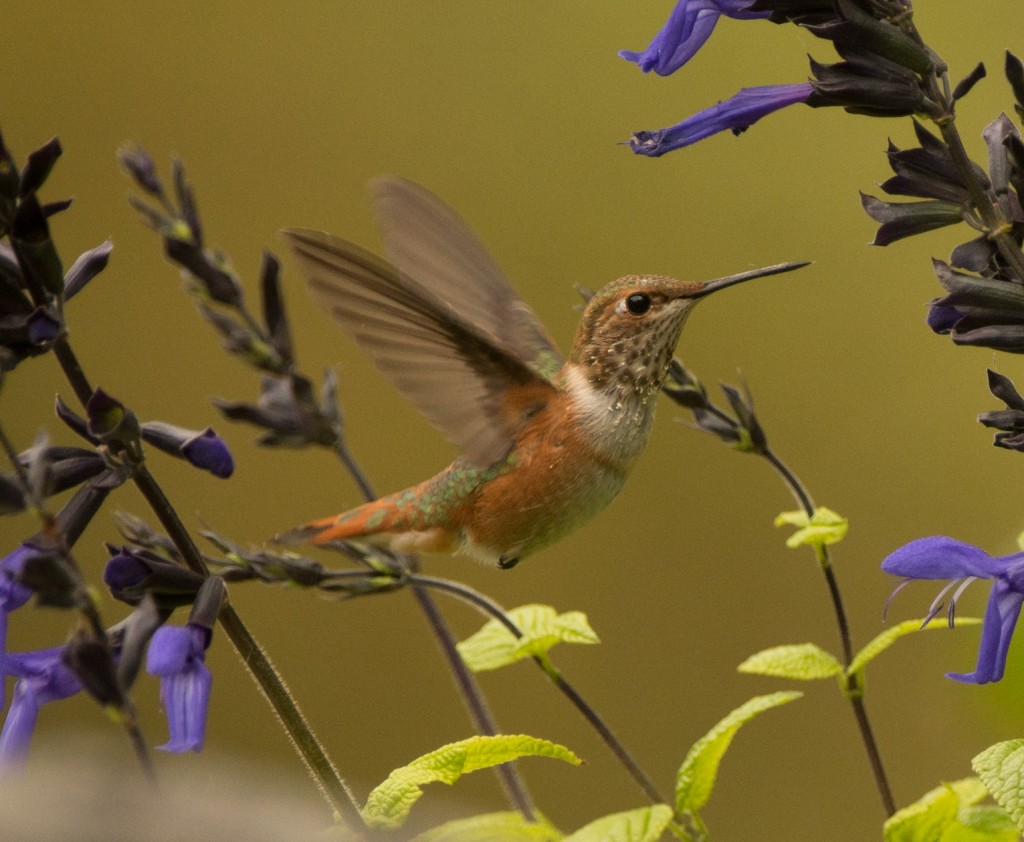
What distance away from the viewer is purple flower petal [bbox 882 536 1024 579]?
596 millimetres

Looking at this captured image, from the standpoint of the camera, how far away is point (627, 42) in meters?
2.14

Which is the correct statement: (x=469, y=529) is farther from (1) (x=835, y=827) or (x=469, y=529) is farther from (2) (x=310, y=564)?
(1) (x=835, y=827)

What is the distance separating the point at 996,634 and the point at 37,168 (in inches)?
18.4

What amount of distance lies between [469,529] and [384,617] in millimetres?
1383

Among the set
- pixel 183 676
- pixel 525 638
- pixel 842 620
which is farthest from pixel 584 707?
pixel 183 676

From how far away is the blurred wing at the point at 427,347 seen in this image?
2.25 ft

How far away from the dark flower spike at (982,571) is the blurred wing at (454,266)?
0.33m

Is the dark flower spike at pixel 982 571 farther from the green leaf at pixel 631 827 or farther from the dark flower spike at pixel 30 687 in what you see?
the dark flower spike at pixel 30 687

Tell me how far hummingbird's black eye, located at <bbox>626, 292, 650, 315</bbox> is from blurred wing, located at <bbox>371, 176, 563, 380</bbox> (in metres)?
0.08

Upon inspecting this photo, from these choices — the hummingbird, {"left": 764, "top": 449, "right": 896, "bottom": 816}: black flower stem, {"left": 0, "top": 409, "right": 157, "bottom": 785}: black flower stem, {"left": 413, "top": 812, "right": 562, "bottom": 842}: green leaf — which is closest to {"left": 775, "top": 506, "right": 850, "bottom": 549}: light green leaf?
{"left": 764, "top": 449, "right": 896, "bottom": 816}: black flower stem

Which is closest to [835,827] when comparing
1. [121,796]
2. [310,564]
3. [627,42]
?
[627,42]

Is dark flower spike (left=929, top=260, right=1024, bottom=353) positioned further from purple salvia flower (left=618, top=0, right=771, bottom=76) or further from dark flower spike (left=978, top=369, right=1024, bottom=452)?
purple salvia flower (left=618, top=0, right=771, bottom=76)

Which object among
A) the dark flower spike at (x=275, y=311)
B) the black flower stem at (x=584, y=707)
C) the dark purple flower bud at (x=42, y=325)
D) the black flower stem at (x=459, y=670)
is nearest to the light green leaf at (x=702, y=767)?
the black flower stem at (x=584, y=707)

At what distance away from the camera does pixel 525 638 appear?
80 cm
